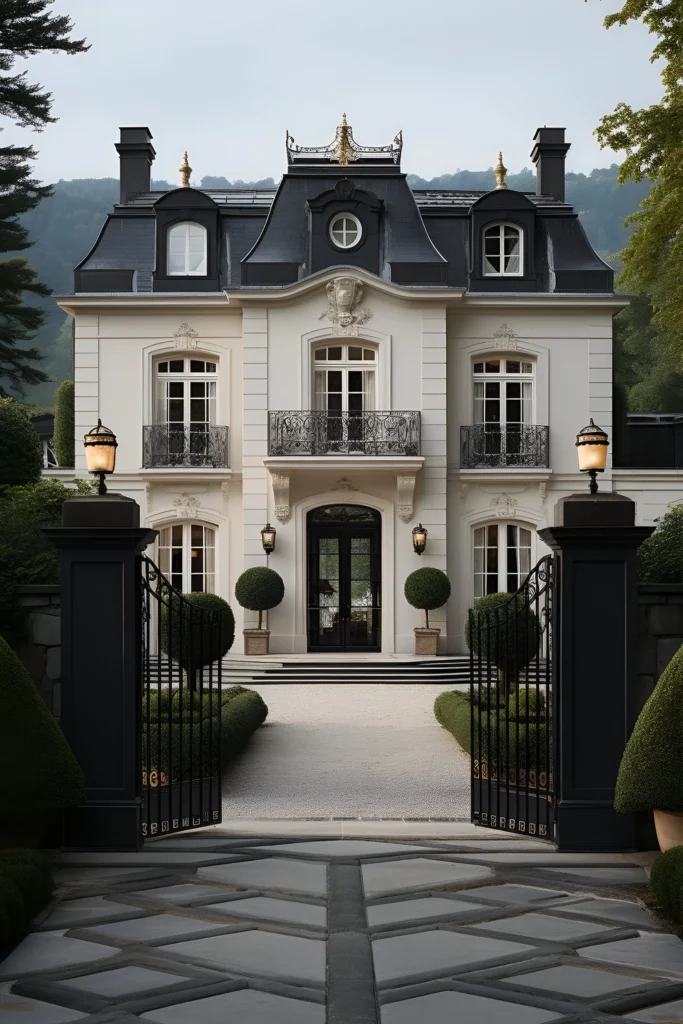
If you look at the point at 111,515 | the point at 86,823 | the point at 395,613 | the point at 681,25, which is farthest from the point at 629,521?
the point at 395,613

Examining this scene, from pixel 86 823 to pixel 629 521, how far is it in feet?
12.5

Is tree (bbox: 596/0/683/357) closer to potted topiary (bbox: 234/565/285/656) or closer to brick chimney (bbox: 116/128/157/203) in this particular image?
potted topiary (bbox: 234/565/285/656)

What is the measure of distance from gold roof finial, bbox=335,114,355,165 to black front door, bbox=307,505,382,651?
679cm

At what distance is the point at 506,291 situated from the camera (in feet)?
71.3

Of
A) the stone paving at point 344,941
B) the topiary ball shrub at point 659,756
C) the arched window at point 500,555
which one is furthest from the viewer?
the arched window at point 500,555

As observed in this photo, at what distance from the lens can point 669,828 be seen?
6.30 meters

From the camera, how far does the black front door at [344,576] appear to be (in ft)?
69.1

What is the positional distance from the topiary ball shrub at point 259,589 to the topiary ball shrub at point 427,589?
2.32m

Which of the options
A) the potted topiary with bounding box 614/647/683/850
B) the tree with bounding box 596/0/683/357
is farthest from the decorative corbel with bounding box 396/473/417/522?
the potted topiary with bounding box 614/647/683/850

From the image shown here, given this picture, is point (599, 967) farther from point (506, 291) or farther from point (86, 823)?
point (506, 291)

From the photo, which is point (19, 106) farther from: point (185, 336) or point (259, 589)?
point (259, 589)

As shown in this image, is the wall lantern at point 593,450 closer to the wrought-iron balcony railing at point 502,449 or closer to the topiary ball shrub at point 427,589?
the topiary ball shrub at point 427,589

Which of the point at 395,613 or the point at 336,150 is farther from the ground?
the point at 336,150

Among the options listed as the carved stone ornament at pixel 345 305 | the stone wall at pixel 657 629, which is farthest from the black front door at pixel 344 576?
the stone wall at pixel 657 629
